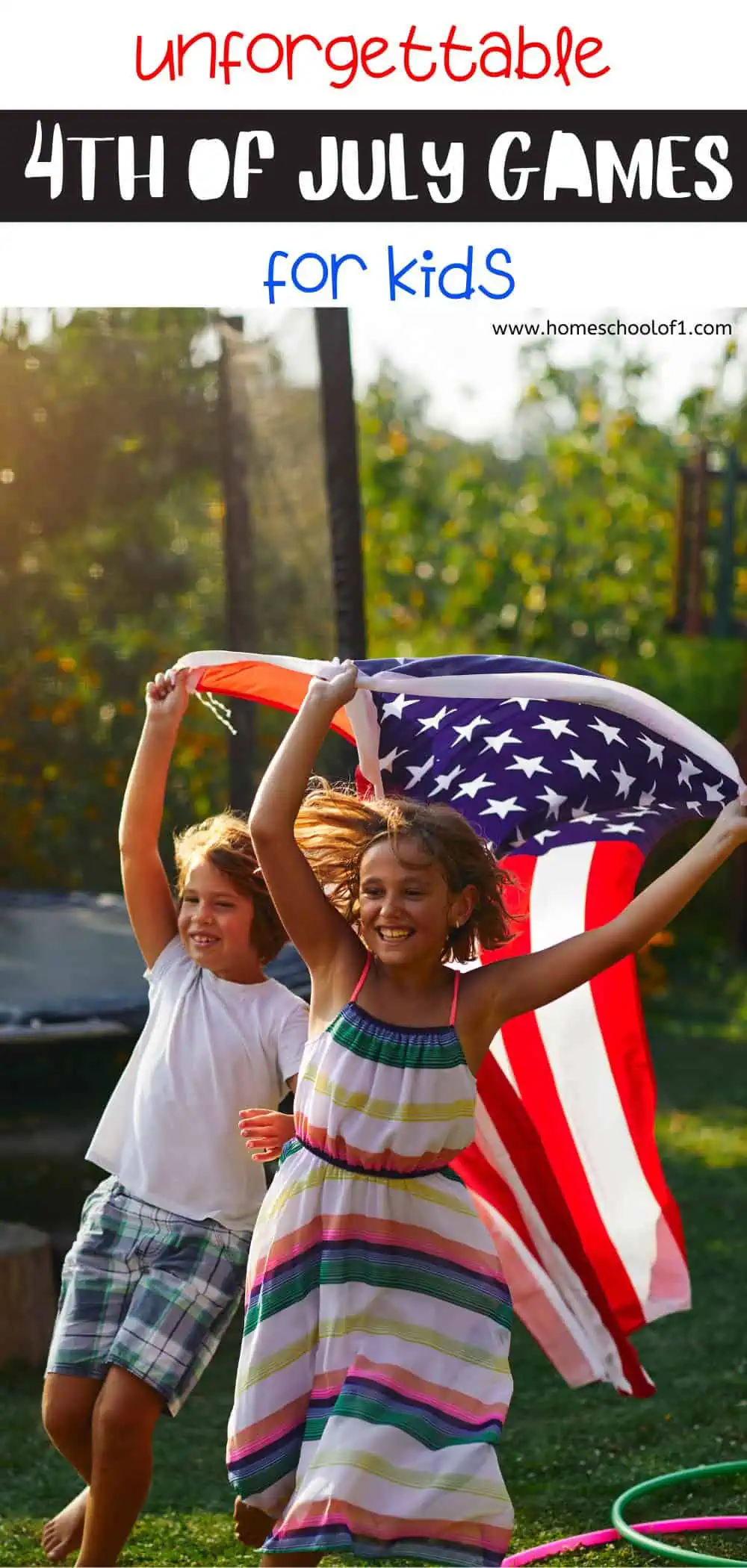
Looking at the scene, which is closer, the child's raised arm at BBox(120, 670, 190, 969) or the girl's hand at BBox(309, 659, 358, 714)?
the girl's hand at BBox(309, 659, 358, 714)

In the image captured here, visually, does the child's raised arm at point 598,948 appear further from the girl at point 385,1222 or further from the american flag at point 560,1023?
the american flag at point 560,1023

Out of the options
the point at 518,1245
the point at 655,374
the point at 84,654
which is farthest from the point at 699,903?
the point at 518,1245

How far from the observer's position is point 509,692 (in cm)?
297

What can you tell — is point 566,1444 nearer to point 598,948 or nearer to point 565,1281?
point 565,1281

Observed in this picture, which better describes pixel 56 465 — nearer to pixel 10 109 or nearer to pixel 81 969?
pixel 81 969

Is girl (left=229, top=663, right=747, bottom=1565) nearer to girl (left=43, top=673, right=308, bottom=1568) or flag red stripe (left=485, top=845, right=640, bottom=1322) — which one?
girl (left=43, top=673, right=308, bottom=1568)

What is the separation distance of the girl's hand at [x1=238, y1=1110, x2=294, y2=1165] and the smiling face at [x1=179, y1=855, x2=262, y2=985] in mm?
324

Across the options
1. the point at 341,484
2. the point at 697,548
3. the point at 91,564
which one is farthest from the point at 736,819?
the point at 697,548

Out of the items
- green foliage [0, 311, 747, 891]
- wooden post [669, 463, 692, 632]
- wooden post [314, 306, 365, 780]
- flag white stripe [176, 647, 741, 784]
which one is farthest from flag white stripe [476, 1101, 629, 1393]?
wooden post [669, 463, 692, 632]

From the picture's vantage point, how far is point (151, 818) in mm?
3115

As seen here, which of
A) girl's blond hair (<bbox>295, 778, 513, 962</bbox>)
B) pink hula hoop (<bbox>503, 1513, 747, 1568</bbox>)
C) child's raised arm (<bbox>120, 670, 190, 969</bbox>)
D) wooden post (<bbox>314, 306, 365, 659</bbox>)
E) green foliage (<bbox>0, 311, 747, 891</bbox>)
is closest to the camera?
girl's blond hair (<bbox>295, 778, 513, 962</bbox>)

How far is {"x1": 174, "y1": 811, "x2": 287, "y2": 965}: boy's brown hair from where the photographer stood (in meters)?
3.13

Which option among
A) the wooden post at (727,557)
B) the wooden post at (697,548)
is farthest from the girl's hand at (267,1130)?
the wooden post at (697,548)

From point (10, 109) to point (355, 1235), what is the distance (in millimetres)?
2958
